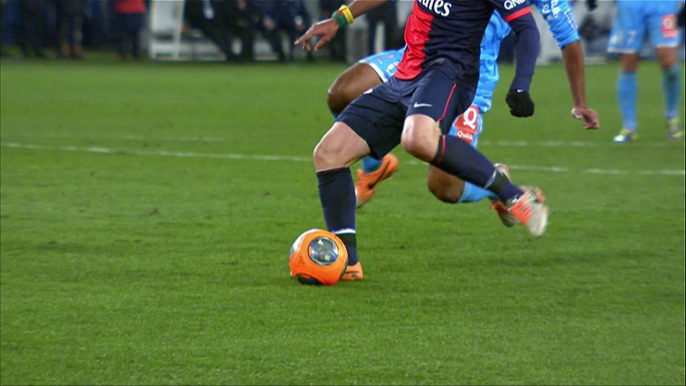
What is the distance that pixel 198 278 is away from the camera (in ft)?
19.0

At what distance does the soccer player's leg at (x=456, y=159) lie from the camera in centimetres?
459

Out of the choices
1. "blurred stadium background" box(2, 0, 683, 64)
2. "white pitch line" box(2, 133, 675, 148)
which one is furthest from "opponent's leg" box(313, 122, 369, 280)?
"blurred stadium background" box(2, 0, 683, 64)

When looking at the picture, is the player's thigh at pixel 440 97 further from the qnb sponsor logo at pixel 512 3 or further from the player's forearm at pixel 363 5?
the player's forearm at pixel 363 5

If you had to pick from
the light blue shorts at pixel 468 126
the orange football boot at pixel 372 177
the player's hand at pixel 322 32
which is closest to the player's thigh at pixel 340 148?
the player's hand at pixel 322 32

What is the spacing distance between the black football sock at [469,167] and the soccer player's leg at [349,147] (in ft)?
1.94

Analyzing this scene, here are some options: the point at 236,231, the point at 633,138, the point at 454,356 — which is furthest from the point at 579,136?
the point at 454,356

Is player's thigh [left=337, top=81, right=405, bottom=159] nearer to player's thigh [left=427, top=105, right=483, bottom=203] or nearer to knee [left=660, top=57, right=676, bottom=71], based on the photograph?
player's thigh [left=427, top=105, right=483, bottom=203]

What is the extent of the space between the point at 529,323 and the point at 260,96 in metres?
11.8

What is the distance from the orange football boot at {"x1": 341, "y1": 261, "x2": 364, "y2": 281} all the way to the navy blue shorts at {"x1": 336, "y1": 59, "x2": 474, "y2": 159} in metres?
0.71

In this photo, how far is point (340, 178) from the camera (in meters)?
5.51

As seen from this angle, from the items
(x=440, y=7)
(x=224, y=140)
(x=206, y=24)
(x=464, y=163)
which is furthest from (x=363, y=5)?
(x=206, y=24)

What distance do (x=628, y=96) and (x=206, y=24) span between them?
1550cm

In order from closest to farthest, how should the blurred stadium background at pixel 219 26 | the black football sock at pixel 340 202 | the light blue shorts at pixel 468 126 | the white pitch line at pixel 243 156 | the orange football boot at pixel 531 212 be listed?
the orange football boot at pixel 531 212
the black football sock at pixel 340 202
the light blue shorts at pixel 468 126
the white pitch line at pixel 243 156
the blurred stadium background at pixel 219 26

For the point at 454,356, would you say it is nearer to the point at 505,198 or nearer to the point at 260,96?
the point at 505,198
